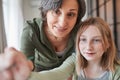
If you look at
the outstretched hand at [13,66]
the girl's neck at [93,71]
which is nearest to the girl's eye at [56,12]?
the girl's neck at [93,71]

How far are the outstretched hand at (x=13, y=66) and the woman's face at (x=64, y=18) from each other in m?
0.55

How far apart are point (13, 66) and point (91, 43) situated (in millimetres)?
635

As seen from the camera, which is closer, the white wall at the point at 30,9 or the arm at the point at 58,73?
the arm at the point at 58,73

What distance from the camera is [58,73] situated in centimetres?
75

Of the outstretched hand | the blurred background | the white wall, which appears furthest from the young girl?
the white wall

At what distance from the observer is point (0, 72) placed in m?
0.32

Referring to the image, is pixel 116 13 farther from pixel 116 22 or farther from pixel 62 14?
pixel 62 14

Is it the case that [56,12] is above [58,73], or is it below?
above

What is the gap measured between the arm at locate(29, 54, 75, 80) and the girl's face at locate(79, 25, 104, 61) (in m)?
0.07

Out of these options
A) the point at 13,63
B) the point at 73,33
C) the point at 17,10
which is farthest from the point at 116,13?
the point at 17,10

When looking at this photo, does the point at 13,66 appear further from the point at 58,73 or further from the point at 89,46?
the point at 89,46

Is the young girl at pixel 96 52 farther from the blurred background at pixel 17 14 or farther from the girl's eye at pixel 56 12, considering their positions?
the blurred background at pixel 17 14

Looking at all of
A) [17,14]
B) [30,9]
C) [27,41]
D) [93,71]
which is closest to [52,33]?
[27,41]

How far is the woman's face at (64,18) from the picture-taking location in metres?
0.90
